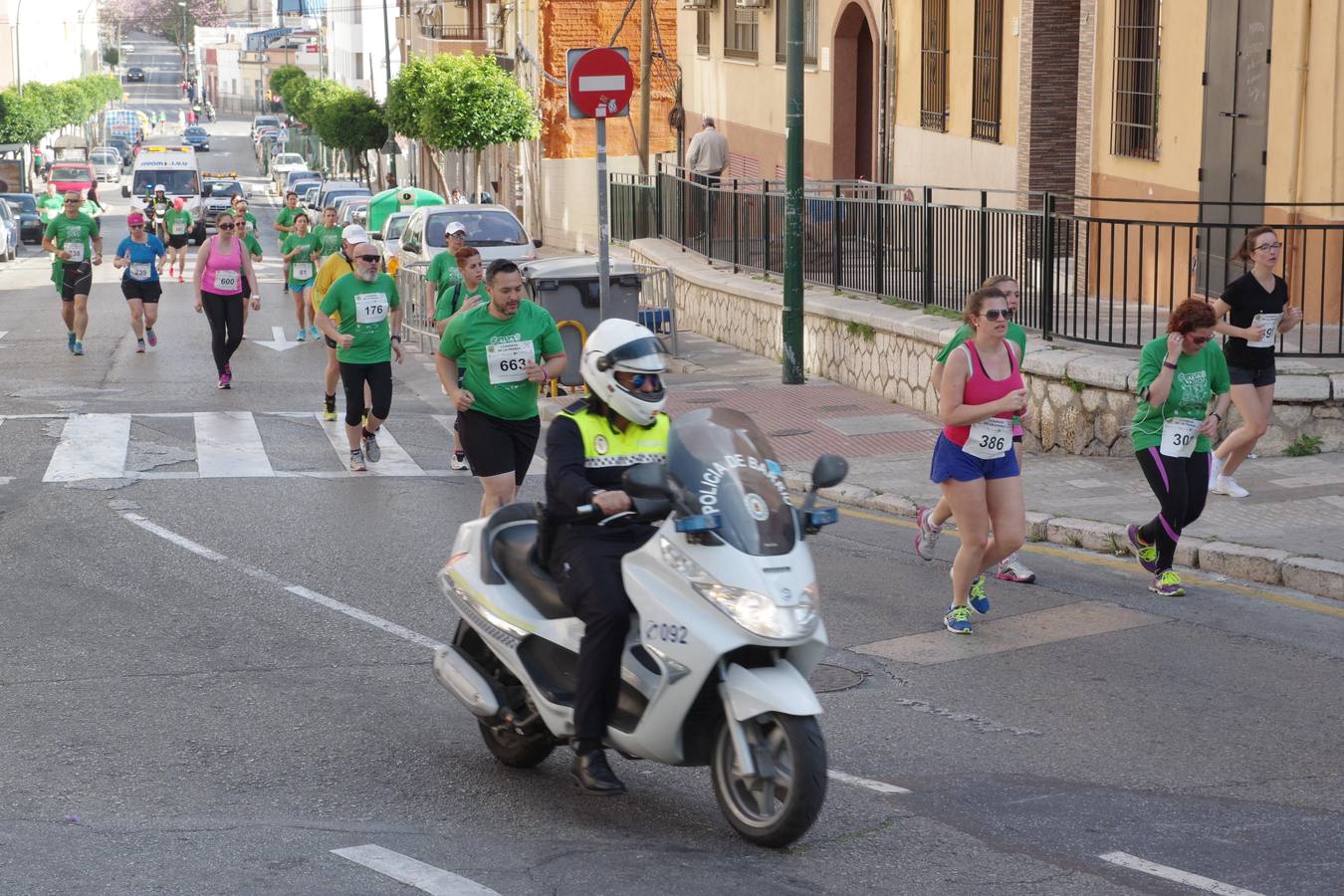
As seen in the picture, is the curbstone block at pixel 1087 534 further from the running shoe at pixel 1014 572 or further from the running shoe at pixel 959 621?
the running shoe at pixel 959 621

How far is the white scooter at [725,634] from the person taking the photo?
543 centimetres

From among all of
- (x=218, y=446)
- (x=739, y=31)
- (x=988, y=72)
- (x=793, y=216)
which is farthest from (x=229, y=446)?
(x=739, y=31)

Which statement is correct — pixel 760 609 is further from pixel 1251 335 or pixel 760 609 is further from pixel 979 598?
pixel 1251 335

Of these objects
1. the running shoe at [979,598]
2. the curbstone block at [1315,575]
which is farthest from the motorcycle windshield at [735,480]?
the curbstone block at [1315,575]

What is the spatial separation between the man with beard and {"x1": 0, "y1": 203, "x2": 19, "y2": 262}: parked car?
34.2 m

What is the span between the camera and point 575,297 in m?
18.0

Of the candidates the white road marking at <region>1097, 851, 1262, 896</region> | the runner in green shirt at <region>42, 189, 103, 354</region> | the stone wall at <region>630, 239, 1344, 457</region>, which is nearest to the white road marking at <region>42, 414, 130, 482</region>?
the runner in green shirt at <region>42, 189, 103, 354</region>

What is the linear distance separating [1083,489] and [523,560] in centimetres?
665

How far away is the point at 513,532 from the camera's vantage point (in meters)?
6.55

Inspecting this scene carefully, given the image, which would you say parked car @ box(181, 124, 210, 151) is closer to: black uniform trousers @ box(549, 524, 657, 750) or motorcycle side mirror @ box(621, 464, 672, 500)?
black uniform trousers @ box(549, 524, 657, 750)

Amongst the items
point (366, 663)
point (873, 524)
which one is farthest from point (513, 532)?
point (873, 524)

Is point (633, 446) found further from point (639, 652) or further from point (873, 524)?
point (873, 524)

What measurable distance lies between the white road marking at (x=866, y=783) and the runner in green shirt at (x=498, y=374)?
12.8 ft

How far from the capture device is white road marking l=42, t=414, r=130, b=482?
13688mm
